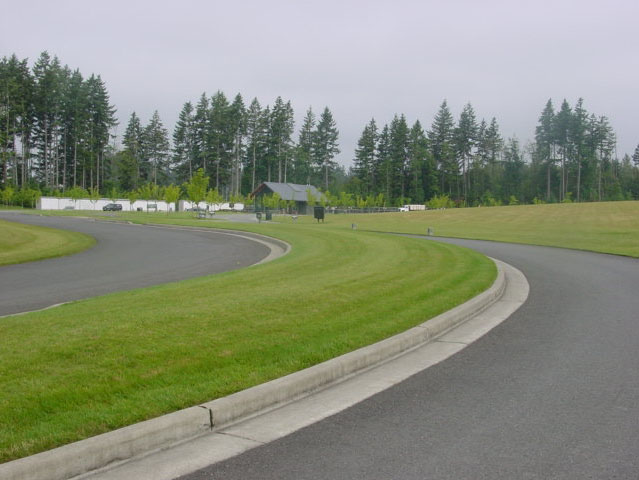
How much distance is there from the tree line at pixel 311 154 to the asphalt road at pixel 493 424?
82905 millimetres

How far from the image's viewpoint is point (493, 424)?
4266mm

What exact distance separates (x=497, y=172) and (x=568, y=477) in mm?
118888

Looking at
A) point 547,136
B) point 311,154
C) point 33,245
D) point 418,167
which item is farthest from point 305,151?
point 33,245

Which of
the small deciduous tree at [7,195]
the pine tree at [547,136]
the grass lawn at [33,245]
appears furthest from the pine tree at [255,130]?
the grass lawn at [33,245]

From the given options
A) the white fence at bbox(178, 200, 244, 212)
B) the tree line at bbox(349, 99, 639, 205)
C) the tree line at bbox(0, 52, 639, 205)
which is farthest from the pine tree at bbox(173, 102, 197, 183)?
the tree line at bbox(349, 99, 639, 205)

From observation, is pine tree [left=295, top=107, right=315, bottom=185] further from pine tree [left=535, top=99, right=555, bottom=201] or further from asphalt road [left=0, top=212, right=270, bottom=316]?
asphalt road [left=0, top=212, right=270, bottom=316]

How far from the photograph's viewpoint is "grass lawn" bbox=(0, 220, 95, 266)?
17109 mm

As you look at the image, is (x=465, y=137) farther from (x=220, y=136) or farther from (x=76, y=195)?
(x=76, y=195)

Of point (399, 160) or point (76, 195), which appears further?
point (399, 160)

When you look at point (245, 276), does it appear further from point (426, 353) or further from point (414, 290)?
point (426, 353)

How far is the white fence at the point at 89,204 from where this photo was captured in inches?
2822

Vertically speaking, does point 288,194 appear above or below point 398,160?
below

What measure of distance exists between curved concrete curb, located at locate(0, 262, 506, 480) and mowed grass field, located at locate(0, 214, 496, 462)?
0.60ft

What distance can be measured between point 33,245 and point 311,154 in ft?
322
